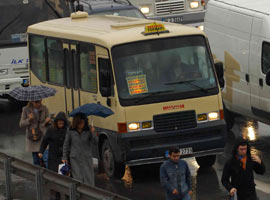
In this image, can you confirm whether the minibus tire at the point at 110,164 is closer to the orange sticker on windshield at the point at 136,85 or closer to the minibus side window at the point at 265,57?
the orange sticker on windshield at the point at 136,85

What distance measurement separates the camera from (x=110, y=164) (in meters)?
16.9

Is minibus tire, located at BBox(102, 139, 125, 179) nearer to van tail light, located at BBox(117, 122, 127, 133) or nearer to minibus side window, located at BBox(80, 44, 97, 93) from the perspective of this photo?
van tail light, located at BBox(117, 122, 127, 133)

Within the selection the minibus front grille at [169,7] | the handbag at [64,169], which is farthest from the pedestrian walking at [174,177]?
the minibus front grille at [169,7]

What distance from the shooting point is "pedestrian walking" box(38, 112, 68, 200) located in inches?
589

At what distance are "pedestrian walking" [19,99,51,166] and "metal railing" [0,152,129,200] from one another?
1.41 metres

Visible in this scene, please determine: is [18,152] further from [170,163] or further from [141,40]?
[170,163]

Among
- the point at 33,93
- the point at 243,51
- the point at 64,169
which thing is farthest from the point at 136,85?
the point at 243,51

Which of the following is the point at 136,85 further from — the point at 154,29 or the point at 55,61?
the point at 55,61

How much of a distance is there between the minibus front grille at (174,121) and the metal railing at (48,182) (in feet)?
9.49

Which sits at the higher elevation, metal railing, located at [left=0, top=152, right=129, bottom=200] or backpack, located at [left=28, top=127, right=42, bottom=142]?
metal railing, located at [left=0, top=152, right=129, bottom=200]

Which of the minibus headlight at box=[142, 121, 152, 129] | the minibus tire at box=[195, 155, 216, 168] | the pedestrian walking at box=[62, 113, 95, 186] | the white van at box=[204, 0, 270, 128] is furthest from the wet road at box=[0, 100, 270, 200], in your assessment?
the minibus headlight at box=[142, 121, 152, 129]

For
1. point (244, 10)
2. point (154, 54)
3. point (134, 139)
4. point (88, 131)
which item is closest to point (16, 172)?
point (88, 131)

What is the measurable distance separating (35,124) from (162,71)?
2344 mm

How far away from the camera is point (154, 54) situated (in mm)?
16734
